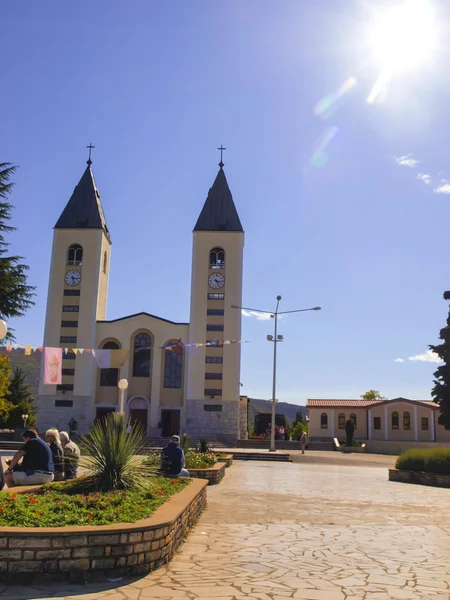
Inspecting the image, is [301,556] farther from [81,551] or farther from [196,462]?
[196,462]

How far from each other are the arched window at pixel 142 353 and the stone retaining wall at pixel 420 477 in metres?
29.9

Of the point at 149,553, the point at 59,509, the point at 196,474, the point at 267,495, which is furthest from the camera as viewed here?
the point at 196,474

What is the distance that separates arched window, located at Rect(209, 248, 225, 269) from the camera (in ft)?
159

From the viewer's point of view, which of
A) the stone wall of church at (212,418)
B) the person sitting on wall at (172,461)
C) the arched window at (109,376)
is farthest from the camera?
the arched window at (109,376)

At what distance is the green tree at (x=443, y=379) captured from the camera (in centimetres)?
3056

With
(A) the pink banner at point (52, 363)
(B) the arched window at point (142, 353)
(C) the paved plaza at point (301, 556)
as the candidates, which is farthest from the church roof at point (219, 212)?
(C) the paved plaza at point (301, 556)

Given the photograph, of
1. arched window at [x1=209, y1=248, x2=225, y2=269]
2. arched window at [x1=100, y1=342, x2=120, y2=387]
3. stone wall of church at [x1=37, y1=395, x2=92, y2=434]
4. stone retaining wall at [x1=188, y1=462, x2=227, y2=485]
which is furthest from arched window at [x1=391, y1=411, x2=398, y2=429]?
stone retaining wall at [x1=188, y1=462, x2=227, y2=485]

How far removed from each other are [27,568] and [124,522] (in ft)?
3.58

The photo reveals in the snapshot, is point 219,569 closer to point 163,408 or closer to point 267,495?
point 267,495

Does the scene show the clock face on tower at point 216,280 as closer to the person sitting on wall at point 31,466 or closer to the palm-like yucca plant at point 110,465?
the person sitting on wall at point 31,466

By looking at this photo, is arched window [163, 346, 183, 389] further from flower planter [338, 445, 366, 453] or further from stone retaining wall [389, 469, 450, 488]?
stone retaining wall [389, 469, 450, 488]

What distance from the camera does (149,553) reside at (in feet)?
20.0

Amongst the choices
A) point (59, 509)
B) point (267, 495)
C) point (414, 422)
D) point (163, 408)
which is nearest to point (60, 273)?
point (163, 408)

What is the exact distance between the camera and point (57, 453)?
34.9 feet
